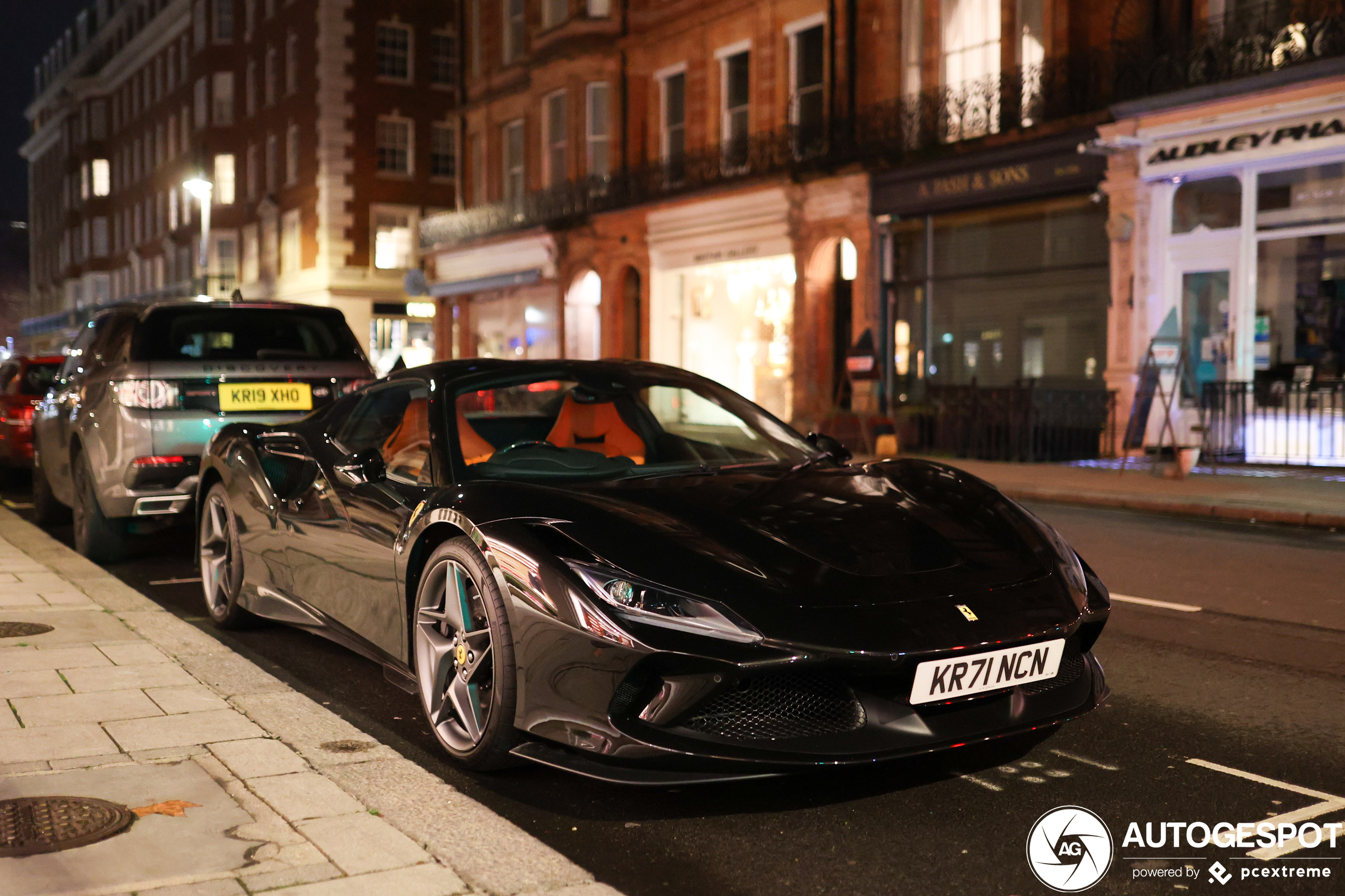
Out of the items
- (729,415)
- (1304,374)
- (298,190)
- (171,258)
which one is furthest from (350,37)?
(729,415)

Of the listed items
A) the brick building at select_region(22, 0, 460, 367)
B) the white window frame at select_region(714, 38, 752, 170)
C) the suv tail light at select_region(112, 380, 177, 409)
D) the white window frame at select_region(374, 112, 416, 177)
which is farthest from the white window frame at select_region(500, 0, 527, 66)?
the suv tail light at select_region(112, 380, 177, 409)

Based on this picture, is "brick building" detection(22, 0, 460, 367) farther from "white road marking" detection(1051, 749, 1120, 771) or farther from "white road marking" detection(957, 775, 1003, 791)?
"white road marking" detection(957, 775, 1003, 791)

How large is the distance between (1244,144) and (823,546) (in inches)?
597

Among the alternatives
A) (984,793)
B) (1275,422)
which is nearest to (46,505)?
(984,793)

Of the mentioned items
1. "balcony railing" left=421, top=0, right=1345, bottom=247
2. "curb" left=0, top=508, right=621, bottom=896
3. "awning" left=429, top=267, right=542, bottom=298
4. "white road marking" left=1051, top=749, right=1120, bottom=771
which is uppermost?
"balcony railing" left=421, top=0, right=1345, bottom=247

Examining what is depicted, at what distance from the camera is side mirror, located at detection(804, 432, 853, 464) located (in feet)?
17.3

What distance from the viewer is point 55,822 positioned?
3459 millimetres

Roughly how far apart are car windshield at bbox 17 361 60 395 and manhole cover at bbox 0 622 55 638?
27.6ft

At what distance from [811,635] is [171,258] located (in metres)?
60.3

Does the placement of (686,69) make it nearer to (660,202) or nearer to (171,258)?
(660,202)

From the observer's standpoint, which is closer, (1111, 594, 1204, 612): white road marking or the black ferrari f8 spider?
the black ferrari f8 spider

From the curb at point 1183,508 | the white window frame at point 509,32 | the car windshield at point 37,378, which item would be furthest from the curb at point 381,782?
the white window frame at point 509,32

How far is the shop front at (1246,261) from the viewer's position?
16.3 meters

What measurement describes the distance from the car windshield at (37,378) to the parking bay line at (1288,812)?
12.8m
